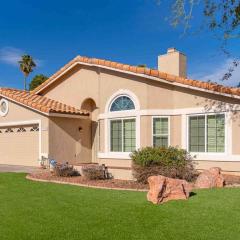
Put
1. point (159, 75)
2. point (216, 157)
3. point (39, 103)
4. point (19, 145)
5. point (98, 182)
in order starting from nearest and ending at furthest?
point (98, 182) < point (216, 157) < point (159, 75) < point (39, 103) < point (19, 145)

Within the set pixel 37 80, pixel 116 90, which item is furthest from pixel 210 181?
pixel 37 80

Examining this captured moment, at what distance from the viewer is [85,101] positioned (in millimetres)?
21281

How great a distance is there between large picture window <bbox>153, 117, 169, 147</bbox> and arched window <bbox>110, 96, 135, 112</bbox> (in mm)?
1450

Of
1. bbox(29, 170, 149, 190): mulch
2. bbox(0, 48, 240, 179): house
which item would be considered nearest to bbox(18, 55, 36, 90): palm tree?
bbox(0, 48, 240, 179): house

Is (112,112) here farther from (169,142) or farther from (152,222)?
(152,222)

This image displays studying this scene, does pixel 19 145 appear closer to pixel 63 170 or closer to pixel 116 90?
pixel 63 170

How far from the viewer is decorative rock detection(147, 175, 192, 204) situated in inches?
399

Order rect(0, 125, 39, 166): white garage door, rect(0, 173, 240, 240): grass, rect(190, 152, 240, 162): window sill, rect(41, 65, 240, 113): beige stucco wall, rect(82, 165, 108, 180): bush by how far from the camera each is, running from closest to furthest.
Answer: rect(0, 173, 240, 240): grass, rect(82, 165, 108, 180): bush, rect(190, 152, 240, 162): window sill, rect(41, 65, 240, 113): beige stucco wall, rect(0, 125, 39, 166): white garage door

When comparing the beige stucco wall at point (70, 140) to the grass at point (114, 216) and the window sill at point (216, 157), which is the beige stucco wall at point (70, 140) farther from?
the grass at point (114, 216)

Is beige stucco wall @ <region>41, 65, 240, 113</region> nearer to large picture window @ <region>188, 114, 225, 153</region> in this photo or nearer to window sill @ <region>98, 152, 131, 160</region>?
large picture window @ <region>188, 114, 225, 153</region>

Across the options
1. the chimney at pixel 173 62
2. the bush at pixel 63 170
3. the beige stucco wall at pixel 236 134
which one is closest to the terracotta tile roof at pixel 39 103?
the bush at pixel 63 170

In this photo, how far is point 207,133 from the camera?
16359 mm

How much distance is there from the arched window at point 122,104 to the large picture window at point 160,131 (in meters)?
1.45

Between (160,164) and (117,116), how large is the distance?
521 centimetres
